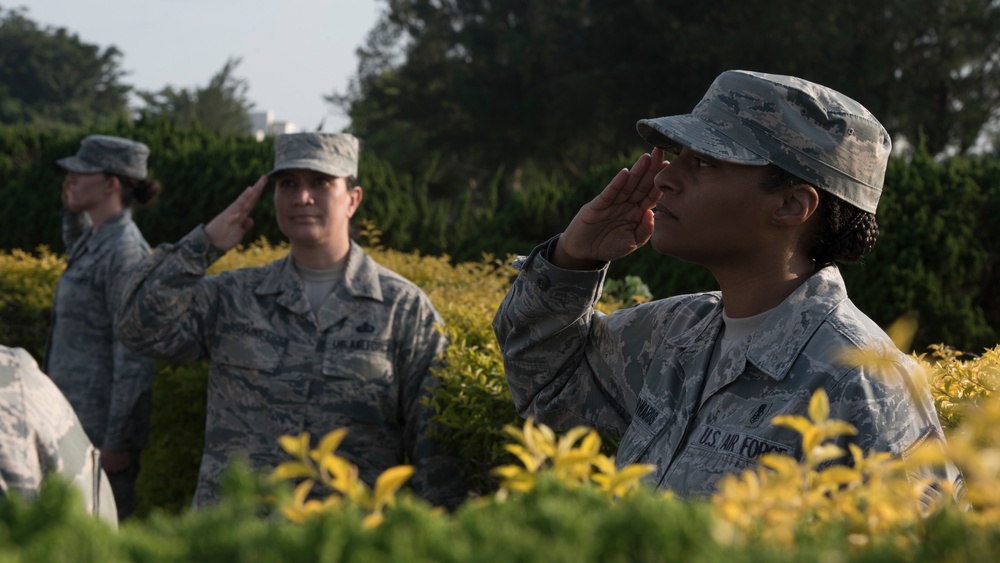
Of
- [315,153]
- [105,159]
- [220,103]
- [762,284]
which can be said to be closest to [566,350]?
[762,284]

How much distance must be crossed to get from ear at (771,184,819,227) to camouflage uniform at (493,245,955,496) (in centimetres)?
15

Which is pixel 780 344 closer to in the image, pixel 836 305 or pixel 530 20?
pixel 836 305

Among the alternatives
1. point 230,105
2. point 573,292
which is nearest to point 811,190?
point 573,292

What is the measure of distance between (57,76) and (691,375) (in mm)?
66649

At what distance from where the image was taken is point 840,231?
271cm

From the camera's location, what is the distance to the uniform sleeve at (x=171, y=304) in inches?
A: 169

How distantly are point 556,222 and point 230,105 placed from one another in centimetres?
3877

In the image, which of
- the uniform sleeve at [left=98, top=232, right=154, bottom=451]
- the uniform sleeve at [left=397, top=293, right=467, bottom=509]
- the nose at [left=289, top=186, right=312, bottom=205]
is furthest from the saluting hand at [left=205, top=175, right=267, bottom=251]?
the uniform sleeve at [left=98, top=232, right=154, bottom=451]

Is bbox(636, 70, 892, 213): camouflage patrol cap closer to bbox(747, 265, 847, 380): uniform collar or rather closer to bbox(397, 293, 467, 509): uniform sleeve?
bbox(747, 265, 847, 380): uniform collar

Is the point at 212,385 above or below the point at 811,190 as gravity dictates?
below

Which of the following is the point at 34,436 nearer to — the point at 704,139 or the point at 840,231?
the point at 704,139

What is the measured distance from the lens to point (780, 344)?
97.4 inches

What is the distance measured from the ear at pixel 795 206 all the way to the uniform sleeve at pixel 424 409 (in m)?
1.90

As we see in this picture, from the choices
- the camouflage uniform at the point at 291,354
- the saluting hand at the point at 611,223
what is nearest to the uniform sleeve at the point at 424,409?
the camouflage uniform at the point at 291,354
